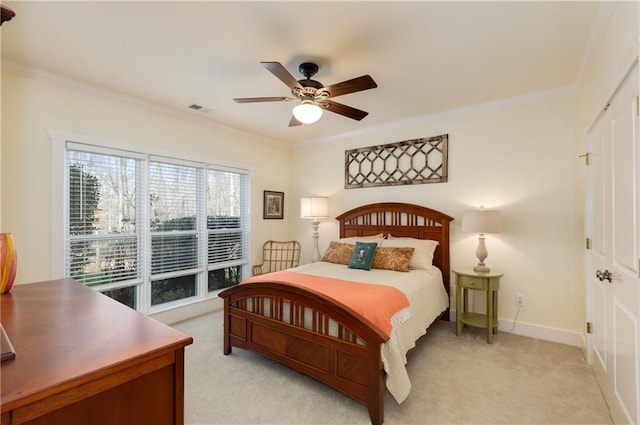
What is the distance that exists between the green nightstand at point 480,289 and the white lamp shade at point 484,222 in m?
0.47

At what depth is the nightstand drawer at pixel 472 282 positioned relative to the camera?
10.2 ft

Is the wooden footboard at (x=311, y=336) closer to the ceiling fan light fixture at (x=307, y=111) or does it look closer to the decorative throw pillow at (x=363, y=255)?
the decorative throw pillow at (x=363, y=255)

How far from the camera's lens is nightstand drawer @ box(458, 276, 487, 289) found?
10.2 feet

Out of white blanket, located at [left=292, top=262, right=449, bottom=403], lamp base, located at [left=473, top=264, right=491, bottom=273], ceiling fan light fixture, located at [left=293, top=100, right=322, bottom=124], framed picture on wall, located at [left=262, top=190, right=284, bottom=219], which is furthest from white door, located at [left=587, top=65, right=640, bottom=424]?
framed picture on wall, located at [left=262, top=190, right=284, bottom=219]

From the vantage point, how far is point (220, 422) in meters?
1.92

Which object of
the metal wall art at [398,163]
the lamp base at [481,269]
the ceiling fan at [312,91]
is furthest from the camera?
the metal wall art at [398,163]

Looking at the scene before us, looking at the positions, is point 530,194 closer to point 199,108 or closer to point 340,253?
point 340,253

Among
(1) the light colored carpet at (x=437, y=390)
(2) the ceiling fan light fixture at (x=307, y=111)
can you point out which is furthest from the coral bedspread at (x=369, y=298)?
(2) the ceiling fan light fixture at (x=307, y=111)

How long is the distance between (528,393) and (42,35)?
14.7 ft

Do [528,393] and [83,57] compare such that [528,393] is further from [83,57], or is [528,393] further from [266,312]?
[83,57]

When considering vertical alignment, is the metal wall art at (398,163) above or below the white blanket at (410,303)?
above

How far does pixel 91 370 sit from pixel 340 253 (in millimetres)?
3094

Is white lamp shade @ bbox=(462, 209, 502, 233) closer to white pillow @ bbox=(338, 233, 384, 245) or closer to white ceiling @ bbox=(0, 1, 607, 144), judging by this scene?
white pillow @ bbox=(338, 233, 384, 245)

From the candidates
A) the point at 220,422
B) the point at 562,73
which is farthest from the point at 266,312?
the point at 562,73
